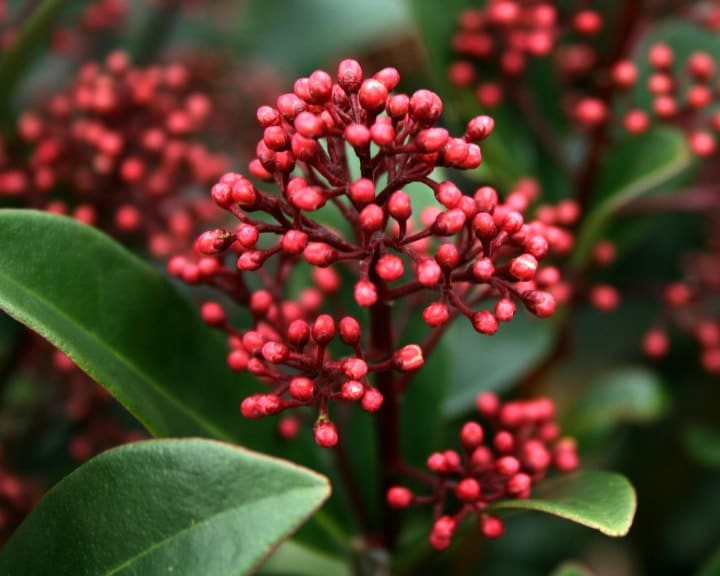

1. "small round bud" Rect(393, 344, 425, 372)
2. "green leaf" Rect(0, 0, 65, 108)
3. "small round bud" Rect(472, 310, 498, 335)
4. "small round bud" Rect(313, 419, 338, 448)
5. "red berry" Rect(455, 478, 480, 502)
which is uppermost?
"green leaf" Rect(0, 0, 65, 108)

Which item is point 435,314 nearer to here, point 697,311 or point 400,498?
point 400,498

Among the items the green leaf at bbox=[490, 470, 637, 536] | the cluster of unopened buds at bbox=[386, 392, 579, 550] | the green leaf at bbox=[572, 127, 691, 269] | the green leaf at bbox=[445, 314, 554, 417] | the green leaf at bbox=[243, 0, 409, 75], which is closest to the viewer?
the green leaf at bbox=[490, 470, 637, 536]

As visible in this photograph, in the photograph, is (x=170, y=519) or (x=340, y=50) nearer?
(x=170, y=519)

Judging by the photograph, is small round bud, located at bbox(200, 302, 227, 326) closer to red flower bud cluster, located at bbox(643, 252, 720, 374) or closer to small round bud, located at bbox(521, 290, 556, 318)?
small round bud, located at bbox(521, 290, 556, 318)

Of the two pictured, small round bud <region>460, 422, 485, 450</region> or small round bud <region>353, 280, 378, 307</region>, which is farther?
small round bud <region>460, 422, 485, 450</region>

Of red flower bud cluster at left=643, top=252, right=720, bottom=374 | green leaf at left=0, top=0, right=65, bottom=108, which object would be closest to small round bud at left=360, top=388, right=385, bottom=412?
green leaf at left=0, top=0, right=65, bottom=108

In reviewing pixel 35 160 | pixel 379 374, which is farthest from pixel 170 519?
pixel 35 160

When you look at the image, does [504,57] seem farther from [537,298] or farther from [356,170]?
[537,298]
